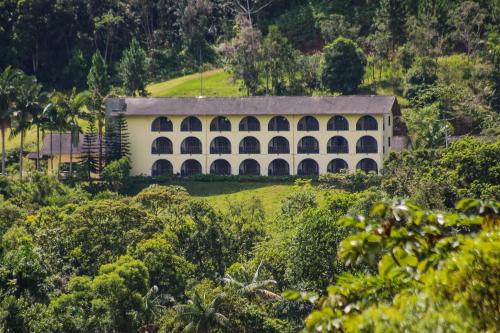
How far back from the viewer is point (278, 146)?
103 metres

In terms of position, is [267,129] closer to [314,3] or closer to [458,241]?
[314,3]

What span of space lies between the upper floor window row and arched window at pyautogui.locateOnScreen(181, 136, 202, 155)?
85 centimetres

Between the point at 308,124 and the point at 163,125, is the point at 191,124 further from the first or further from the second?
the point at 308,124

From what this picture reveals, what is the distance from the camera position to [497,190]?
72375 millimetres

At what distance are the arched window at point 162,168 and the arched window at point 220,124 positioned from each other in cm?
476

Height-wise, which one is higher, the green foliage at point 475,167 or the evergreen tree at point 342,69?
the evergreen tree at point 342,69

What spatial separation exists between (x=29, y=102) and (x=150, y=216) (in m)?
30.1

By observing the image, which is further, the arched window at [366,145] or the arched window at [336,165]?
the arched window at [336,165]

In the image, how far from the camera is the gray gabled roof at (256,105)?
10075 centimetres

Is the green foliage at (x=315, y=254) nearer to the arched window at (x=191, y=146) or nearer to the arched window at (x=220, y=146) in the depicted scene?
the arched window at (x=220, y=146)

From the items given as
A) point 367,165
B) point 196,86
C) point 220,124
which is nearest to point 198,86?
point 196,86

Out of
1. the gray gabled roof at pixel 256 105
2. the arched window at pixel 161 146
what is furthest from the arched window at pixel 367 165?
the arched window at pixel 161 146

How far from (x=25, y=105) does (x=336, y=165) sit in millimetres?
25709

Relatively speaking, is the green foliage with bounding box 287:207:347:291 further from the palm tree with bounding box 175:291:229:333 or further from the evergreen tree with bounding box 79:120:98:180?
the evergreen tree with bounding box 79:120:98:180
